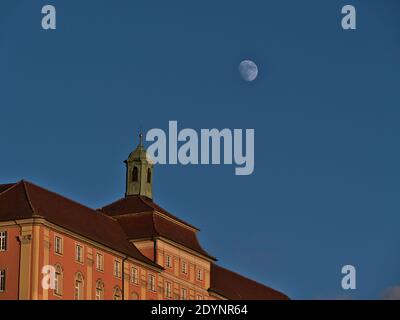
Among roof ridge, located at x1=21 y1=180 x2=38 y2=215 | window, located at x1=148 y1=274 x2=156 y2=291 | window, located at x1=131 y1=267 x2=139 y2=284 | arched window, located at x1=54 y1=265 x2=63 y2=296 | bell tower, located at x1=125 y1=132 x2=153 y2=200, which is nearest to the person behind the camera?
arched window, located at x1=54 y1=265 x2=63 y2=296

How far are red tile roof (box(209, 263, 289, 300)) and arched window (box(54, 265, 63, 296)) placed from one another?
27011mm

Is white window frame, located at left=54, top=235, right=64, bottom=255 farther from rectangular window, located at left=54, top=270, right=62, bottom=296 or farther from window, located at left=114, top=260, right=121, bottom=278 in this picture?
window, located at left=114, top=260, right=121, bottom=278

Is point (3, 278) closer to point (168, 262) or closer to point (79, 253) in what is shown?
point (79, 253)

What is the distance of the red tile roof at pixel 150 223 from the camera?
131500 millimetres

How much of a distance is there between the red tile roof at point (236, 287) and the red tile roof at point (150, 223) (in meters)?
4.44

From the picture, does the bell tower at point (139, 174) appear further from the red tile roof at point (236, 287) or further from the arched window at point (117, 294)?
the arched window at point (117, 294)

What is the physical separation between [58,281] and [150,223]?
20931mm

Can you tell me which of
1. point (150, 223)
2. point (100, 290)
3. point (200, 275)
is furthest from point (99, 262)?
point (200, 275)

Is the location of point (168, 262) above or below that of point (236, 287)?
above

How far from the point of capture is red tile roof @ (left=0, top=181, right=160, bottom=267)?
114 metres

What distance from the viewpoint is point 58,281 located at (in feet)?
370

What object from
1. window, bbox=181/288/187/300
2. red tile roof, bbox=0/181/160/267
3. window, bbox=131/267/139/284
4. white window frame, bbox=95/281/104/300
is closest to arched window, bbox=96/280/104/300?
white window frame, bbox=95/281/104/300

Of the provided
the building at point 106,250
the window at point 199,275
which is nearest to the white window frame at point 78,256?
the building at point 106,250
